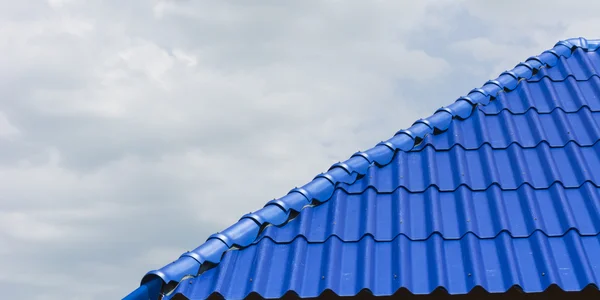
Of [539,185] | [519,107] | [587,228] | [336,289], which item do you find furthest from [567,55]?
[336,289]

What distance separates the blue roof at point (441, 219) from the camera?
16.2 feet

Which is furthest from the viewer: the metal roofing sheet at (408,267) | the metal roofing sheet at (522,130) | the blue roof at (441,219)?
the metal roofing sheet at (522,130)

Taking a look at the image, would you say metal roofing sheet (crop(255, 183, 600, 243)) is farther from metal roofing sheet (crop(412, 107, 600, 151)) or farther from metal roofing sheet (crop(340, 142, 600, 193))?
metal roofing sheet (crop(412, 107, 600, 151))

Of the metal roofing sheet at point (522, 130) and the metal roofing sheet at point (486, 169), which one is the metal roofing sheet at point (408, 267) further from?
the metal roofing sheet at point (522, 130)

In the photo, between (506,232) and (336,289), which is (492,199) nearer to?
(506,232)

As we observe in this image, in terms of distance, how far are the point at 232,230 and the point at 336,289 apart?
1164 millimetres

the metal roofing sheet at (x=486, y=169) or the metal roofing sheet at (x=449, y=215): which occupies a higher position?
the metal roofing sheet at (x=486, y=169)

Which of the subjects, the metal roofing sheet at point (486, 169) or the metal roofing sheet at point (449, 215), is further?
the metal roofing sheet at point (486, 169)

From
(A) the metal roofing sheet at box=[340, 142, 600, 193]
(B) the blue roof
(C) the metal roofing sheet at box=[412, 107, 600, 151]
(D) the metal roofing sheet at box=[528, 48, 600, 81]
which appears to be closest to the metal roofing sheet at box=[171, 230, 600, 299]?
(B) the blue roof

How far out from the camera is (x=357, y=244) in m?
5.39

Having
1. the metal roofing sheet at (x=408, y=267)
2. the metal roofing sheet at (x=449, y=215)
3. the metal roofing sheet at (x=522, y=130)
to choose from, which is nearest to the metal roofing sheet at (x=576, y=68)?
the metal roofing sheet at (x=522, y=130)

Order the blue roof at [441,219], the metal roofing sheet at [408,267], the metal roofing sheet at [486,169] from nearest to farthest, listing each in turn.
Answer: the metal roofing sheet at [408,267], the blue roof at [441,219], the metal roofing sheet at [486,169]

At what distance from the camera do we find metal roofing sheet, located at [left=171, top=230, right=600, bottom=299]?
15.7 ft

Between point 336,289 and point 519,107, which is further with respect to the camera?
point 519,107
